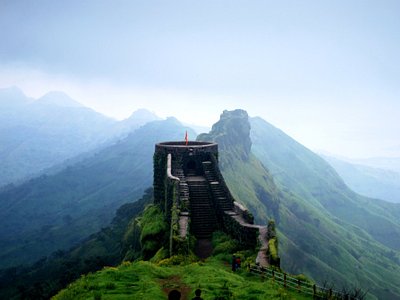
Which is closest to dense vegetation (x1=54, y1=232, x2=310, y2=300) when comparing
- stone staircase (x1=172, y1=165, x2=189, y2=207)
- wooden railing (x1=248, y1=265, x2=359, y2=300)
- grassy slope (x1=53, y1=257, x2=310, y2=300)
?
grassy slope (x1=53, y1=257, x2=310, y2=300)

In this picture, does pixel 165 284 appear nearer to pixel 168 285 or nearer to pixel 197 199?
pixel 168 285

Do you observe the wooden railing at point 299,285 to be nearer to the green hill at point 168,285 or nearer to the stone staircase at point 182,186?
the green hill at point 168,285

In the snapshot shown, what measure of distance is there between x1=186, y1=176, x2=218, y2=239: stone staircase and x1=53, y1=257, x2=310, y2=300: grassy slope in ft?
29.7

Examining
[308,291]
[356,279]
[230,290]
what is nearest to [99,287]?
[230,290]

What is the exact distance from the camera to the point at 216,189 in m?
29.7

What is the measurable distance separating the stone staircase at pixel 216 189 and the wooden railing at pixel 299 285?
10752 millimetres

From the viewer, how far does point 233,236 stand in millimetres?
24609

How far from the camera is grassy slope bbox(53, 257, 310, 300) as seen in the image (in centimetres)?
1365

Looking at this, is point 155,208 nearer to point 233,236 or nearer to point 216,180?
point 216,180

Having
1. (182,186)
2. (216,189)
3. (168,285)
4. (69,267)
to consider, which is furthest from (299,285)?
(69,267)

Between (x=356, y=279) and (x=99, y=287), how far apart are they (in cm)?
15569

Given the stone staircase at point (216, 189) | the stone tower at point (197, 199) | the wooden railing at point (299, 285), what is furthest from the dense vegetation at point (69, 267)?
→ the wooden railing at point (299, 285)

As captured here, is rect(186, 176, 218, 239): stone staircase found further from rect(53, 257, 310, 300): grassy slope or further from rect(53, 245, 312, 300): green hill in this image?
rect(53, 257, 310, 300): grassy slope

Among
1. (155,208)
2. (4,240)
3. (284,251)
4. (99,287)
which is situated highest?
(99,287)
